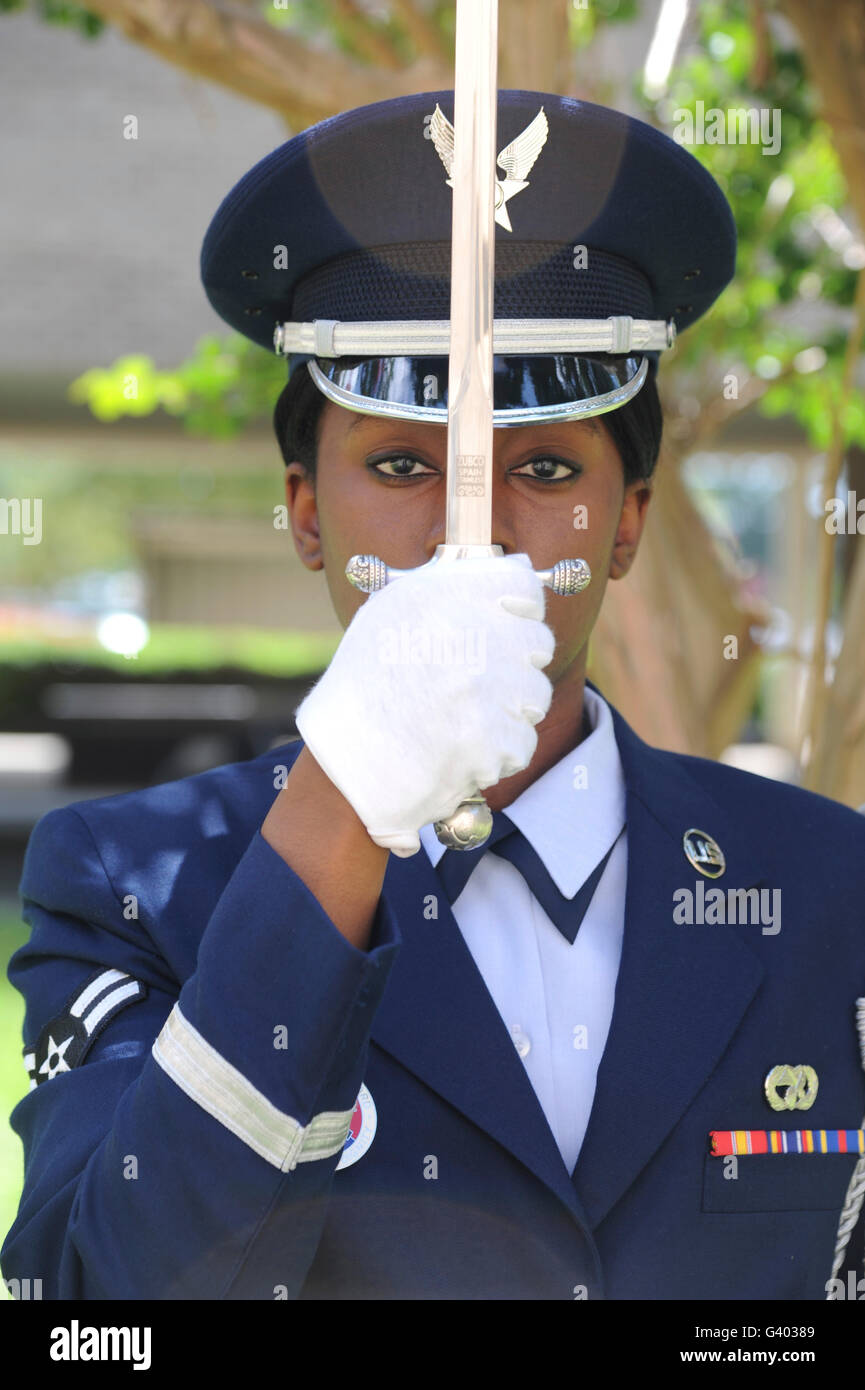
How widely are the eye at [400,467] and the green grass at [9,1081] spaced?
264 centimetres

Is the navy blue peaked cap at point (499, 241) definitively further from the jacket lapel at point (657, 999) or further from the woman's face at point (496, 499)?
the jacket lapel at point (657, 999)

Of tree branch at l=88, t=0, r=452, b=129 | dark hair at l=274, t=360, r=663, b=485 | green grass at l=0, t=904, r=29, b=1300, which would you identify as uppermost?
tree branch at l=88, t=0, r=452, b=129

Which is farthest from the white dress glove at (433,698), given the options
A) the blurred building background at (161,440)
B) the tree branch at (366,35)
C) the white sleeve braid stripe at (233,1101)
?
the tree branch at (366,35)

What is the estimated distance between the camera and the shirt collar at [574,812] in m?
1.66

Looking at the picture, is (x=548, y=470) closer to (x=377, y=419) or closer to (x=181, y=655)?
(x=377, y=419)

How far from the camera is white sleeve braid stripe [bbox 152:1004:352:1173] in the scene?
1.22m

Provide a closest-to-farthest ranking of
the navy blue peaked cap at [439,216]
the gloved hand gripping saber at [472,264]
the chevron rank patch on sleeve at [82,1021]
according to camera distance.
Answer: the gloved hand gripping saber at [472,264] → the chevron rank patch on sleeve at [82,1021] → the navy blue peaked cap at [439,216]

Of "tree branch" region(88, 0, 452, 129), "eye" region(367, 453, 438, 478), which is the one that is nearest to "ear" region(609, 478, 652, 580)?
"eye" region(367, 453, 438, 478)

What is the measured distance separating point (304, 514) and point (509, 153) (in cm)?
43

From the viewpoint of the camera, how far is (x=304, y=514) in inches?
68.3

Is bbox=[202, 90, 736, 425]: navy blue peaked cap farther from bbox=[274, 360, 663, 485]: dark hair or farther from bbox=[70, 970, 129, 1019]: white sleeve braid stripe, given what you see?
bbox=[70, 970, 129, 1019]: white sleeve braid stripe

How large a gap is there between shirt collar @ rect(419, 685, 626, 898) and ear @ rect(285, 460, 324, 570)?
12.5 inches

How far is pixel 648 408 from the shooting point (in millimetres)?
1704

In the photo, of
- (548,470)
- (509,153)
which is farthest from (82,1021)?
(509,153)
